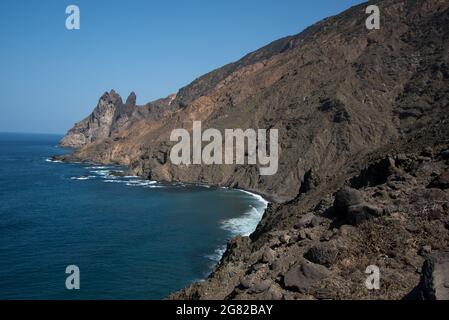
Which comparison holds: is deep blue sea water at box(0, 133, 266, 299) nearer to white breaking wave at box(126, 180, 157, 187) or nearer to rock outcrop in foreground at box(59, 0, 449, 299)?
white breaking wave at box(126, 180, 157, 187)

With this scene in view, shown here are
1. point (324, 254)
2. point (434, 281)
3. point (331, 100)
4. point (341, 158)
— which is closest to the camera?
point (434, 281)

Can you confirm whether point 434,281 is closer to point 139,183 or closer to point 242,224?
point 242,224

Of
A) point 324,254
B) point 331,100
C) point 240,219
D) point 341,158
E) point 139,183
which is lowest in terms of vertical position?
point 240,219

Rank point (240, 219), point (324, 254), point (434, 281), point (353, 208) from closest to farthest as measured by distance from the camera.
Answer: point (434, 281) → point (324, 254) → point (353, 208) → point (240, 219)

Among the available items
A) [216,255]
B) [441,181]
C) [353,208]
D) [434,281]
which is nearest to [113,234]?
[216,255]
